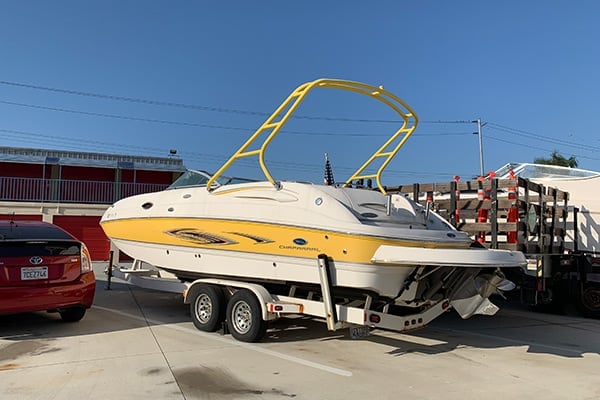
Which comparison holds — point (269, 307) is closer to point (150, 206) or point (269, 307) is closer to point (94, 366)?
point (94, 366)

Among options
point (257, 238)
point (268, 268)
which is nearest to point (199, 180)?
point (257, 238)

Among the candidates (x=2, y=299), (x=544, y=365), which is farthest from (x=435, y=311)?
(x=2, y=299)

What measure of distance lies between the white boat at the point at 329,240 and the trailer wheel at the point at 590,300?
4.15 meters

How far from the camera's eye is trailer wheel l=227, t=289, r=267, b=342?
6453mm

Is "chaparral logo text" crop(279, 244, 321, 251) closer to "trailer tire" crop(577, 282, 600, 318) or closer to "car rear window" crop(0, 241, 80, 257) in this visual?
"car rear window" crop(0, 241, 80, 257)

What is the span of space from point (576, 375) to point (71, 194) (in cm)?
2236

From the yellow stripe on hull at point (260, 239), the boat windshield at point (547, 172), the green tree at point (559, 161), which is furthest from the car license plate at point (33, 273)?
the green tree at point (559, 161)

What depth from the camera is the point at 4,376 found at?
491cm

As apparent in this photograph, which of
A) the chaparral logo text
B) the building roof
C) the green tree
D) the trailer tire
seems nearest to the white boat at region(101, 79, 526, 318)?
the chaparral logo text

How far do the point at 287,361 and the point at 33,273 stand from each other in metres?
3.55

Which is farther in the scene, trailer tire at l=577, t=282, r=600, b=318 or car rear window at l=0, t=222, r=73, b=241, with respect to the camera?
trailer tire at l=577, t=282, r=600, b=318

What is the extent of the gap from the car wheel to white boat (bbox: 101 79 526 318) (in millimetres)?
1560

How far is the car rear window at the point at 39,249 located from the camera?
6496 millimetres

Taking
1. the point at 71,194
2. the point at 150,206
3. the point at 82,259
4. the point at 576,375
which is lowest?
the point at 576,375
